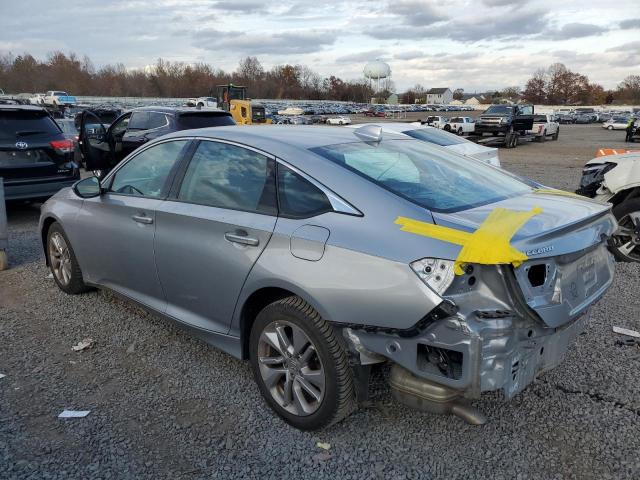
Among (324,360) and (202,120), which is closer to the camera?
(324,360)

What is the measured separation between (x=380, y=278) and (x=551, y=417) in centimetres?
149

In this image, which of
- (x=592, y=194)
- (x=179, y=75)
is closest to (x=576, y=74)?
(x=179, y=75)

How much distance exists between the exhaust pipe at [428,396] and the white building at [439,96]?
546 feet

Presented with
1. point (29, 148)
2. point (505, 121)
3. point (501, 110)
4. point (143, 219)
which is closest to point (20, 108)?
point (29, 148)

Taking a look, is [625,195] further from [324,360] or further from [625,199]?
[324,360]

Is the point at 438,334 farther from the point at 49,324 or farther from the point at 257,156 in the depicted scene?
the point at 49,324

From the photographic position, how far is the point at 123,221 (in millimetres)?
3953

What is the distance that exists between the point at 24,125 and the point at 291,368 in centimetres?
718

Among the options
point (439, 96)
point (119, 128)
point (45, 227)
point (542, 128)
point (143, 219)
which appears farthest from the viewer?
point (439, 96)

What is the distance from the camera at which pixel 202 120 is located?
10312 millimetres

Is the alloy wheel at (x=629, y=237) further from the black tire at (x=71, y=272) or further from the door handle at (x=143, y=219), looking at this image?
the black tire at (x=71, y=272)

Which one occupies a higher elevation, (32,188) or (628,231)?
(32,188)

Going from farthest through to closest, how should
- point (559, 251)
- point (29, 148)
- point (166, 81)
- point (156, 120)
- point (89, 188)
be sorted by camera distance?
point (166, 81), point (156, 120), point (29, 148), point (89, 188), point (559, 251)

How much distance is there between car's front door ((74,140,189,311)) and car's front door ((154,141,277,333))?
0.16 metres
